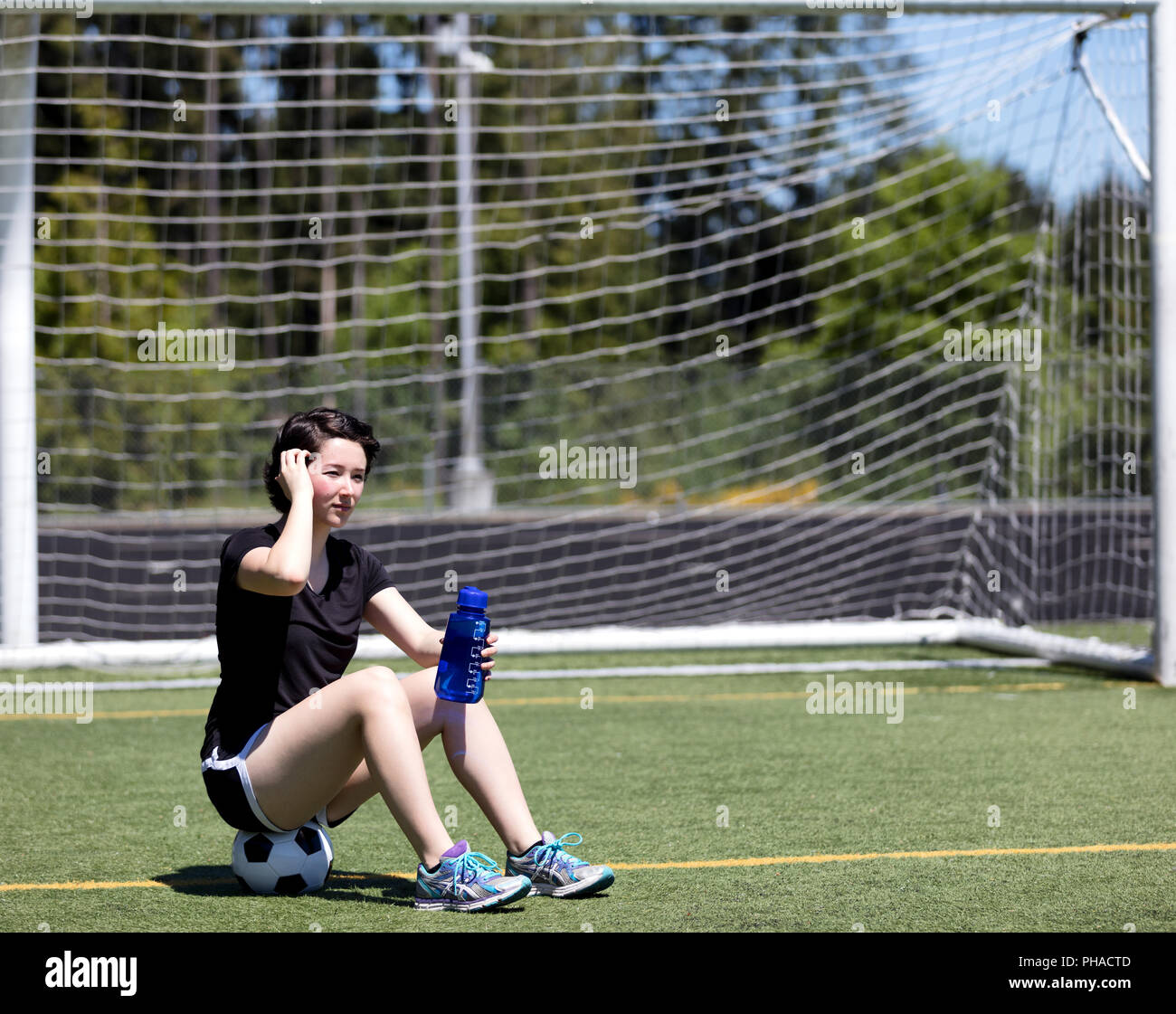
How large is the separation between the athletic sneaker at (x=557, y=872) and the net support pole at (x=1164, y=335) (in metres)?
4.76

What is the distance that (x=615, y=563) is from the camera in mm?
10719

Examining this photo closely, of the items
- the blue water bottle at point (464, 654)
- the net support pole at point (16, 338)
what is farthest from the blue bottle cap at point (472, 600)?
the net support pole at point (16, 338)

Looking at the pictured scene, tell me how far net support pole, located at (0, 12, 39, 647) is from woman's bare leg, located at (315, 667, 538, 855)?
198 inches

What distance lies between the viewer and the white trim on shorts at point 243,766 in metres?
3.27

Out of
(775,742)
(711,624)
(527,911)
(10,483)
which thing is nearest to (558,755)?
(775,742)

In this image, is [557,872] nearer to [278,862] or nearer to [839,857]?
[278,862]

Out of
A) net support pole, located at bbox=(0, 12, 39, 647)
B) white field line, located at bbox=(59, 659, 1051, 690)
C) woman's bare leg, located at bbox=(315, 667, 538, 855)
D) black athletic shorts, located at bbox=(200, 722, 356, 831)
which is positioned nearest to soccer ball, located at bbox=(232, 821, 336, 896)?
black athletic shorts, located at bbox=(200, 722, 356, 831)

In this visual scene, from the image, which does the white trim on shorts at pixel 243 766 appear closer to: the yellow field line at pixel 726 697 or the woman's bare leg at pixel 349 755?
the woman's bare leg at pixel 349 755

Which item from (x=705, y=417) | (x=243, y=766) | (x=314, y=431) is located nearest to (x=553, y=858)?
(x=243, y=766)

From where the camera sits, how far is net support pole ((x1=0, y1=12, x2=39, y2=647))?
296 inches

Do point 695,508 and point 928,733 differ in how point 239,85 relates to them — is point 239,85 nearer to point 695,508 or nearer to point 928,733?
point 695,508

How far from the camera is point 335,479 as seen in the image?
3.36m

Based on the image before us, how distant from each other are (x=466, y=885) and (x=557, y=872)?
0.83 feet
